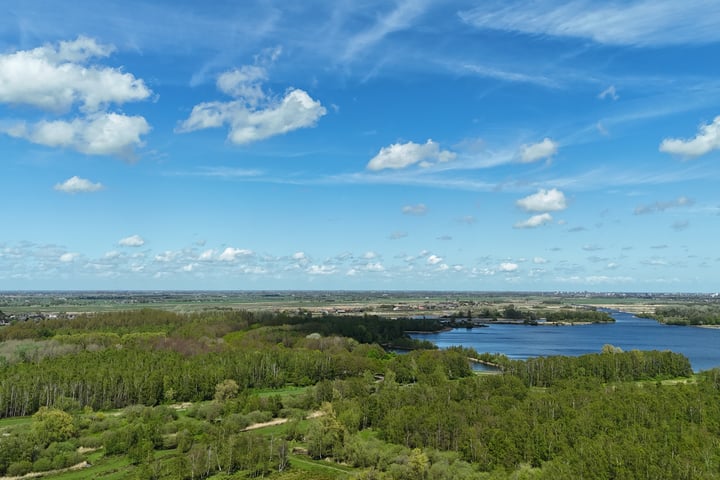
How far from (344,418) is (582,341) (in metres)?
121

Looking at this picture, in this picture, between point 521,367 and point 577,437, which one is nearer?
point 577,437

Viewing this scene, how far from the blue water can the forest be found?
118ft

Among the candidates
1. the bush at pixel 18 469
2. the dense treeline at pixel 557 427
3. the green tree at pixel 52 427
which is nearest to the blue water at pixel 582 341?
the dense treeline at pixel 557 427

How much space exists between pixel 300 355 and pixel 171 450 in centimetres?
4440

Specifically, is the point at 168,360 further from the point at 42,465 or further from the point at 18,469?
the point at 18,469

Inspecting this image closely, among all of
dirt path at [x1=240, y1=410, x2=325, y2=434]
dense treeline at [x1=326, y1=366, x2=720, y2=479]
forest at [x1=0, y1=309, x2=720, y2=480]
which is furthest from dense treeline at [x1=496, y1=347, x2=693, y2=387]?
dirt path at [x1=240, y1=410, x2=325, y2=434]

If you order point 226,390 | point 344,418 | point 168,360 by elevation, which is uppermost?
point 168,360

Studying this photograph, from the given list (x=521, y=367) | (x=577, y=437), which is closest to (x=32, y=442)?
(x=577, y=437)

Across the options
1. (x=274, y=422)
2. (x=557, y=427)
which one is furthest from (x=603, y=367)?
(x=274, y=422)

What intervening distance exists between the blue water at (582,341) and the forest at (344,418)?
36082 mm

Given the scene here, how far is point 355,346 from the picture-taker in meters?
119

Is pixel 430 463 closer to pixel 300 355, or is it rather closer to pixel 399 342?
pixel 300 355

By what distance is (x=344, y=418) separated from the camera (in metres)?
60.5

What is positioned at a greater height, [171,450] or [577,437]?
[577,437]
